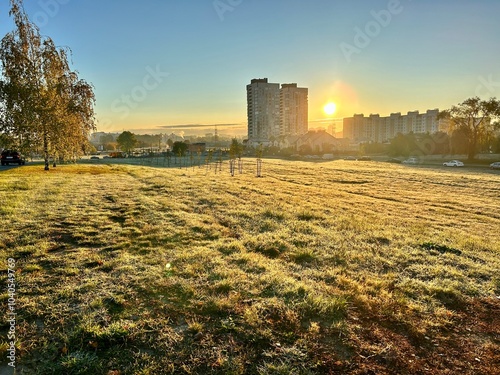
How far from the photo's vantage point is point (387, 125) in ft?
514

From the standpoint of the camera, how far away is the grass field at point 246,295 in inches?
136

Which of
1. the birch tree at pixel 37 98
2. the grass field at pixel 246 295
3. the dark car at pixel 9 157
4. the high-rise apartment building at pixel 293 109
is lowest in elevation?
the grass field at pixel 246 295

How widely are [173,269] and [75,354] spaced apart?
252cm

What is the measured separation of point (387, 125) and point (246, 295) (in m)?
171

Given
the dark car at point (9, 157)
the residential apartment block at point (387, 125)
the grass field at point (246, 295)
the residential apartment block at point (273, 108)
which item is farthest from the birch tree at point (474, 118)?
the residential apartment block at point (273, 108)

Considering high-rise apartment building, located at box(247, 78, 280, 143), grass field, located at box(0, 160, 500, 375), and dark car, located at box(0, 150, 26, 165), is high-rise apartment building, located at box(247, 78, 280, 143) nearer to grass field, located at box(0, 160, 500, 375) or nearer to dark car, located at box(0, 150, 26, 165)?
dark car, located at box(0, 150, 26, 165)

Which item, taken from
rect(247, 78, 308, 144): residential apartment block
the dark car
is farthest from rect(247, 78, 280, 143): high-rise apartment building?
the dark car

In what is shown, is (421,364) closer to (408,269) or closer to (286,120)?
(408,269)

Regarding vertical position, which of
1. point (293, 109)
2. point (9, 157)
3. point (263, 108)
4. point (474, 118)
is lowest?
point (9, 157)

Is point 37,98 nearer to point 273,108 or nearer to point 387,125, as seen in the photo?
point 273,108

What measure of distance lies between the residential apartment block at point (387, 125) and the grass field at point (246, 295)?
144 metres

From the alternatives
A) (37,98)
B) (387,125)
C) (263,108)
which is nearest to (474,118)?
(37,98)

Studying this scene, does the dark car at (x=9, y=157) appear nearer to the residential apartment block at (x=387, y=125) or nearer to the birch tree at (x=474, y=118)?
the birch tree at (x=474, y=118)

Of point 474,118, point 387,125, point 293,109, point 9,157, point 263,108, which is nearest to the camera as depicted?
point 9,157
